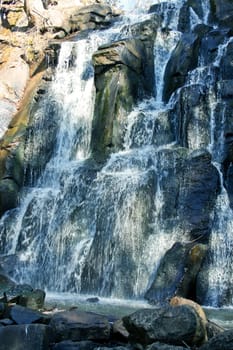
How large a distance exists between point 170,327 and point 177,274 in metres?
6.51

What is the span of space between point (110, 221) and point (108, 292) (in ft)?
7.84

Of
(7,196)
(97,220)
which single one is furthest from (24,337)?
(7,196)

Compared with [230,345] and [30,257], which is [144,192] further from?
[230,345]

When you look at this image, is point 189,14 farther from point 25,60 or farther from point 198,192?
point 198,192

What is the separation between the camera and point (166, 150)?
18.3 m

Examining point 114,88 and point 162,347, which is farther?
point 114,88

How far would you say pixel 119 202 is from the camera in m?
17.0

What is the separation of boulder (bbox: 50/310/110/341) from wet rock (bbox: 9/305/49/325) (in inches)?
14.1

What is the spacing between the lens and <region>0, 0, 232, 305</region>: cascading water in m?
15.7

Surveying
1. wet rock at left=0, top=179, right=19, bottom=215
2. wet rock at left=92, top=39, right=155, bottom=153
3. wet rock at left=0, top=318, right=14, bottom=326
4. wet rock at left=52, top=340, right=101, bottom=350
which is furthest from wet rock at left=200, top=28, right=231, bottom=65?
wet rock at left=52, top=340, right=101, bottom=350

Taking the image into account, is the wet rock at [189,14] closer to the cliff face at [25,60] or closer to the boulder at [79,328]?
the cliff face at [25,60]

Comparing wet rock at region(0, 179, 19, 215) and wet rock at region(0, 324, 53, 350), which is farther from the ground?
wet rock at region(0, 179, 19, 215)

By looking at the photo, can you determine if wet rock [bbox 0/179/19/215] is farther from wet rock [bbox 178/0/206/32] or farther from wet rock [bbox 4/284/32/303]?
wet rock [bbox 178/0/206/32]

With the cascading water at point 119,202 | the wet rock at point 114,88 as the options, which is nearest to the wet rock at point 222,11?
the cascading water at point 119,202
